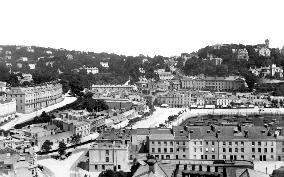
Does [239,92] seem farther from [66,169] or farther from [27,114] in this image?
[66,169]

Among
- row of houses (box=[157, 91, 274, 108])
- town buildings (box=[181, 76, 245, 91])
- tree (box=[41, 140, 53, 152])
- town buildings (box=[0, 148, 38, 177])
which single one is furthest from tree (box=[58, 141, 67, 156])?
town buildings (box=[181, 76, 245, 91])

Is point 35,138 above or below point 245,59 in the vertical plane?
below

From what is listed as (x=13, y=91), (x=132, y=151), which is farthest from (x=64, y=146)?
(x=13, y=91)

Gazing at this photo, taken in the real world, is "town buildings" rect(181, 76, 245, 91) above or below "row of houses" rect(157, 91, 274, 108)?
above

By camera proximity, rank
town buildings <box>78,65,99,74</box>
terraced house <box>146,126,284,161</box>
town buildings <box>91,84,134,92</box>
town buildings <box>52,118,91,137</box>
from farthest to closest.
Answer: town buildings <box>78,65,99,74</box>, town buildings <box>91,84,134,92</box>, town buildings <box>52,118,91,137</box>, terraced house <box>146,126,284,161</box>

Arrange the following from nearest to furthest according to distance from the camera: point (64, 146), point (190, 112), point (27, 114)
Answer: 1. point (64, 146)
2. point (27, 114)
3. point (190, 112)

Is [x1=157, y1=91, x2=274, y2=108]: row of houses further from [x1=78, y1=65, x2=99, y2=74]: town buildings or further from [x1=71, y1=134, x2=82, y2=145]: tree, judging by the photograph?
[x1=71, y1=134, x2=82, y2=145]: tree

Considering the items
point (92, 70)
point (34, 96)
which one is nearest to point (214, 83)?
point (92, 70)

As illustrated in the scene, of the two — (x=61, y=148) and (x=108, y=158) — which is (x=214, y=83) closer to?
(x=61, y=148)
